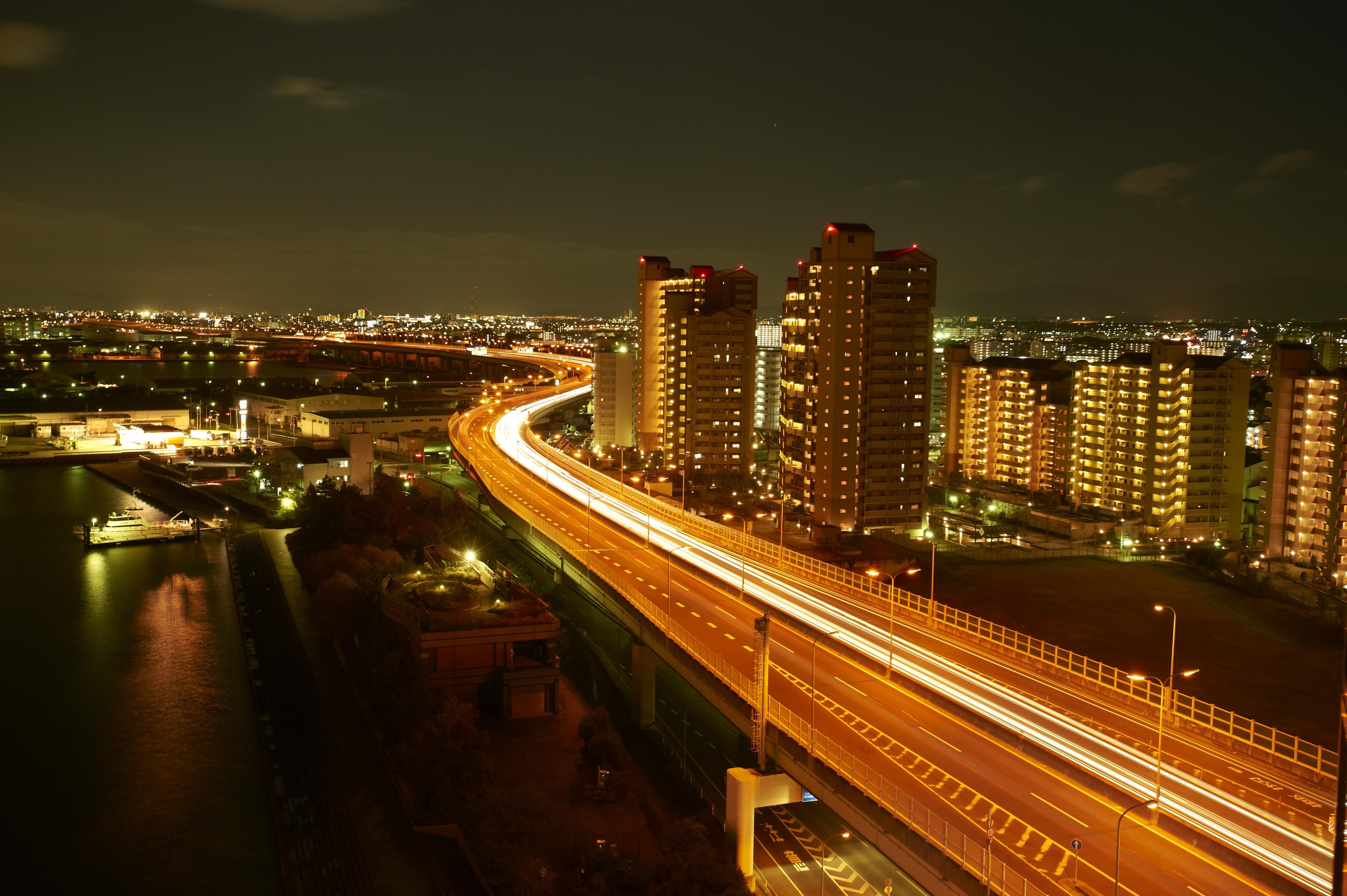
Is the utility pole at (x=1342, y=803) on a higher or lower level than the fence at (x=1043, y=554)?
higher

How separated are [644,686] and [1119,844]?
6436mm

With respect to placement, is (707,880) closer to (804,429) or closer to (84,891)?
(84,891)

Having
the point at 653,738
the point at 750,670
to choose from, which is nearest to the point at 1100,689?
the point at 750,670

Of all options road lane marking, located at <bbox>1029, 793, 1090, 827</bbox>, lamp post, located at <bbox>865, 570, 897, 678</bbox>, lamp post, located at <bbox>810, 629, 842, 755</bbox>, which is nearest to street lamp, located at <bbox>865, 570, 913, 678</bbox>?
lamp post, located at <bbox>865, 570, 897, 678</bbox>

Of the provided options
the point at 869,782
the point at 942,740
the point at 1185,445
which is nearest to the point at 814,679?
the point at 942,740

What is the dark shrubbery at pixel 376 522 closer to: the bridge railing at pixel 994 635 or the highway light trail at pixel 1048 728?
the bridge railing at pixel 994 635

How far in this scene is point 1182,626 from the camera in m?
14.5

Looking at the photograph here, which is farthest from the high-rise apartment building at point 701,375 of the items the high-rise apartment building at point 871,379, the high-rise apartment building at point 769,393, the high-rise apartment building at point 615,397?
the high-rise apartment building at point 871,379

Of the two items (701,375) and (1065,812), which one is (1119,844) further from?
(701,375)

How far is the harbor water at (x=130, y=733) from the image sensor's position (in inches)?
328

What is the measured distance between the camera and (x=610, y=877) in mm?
7188

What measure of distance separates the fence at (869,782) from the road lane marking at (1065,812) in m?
0.51

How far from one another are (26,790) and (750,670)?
22.3 feet

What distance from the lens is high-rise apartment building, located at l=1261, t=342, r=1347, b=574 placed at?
16.2m
